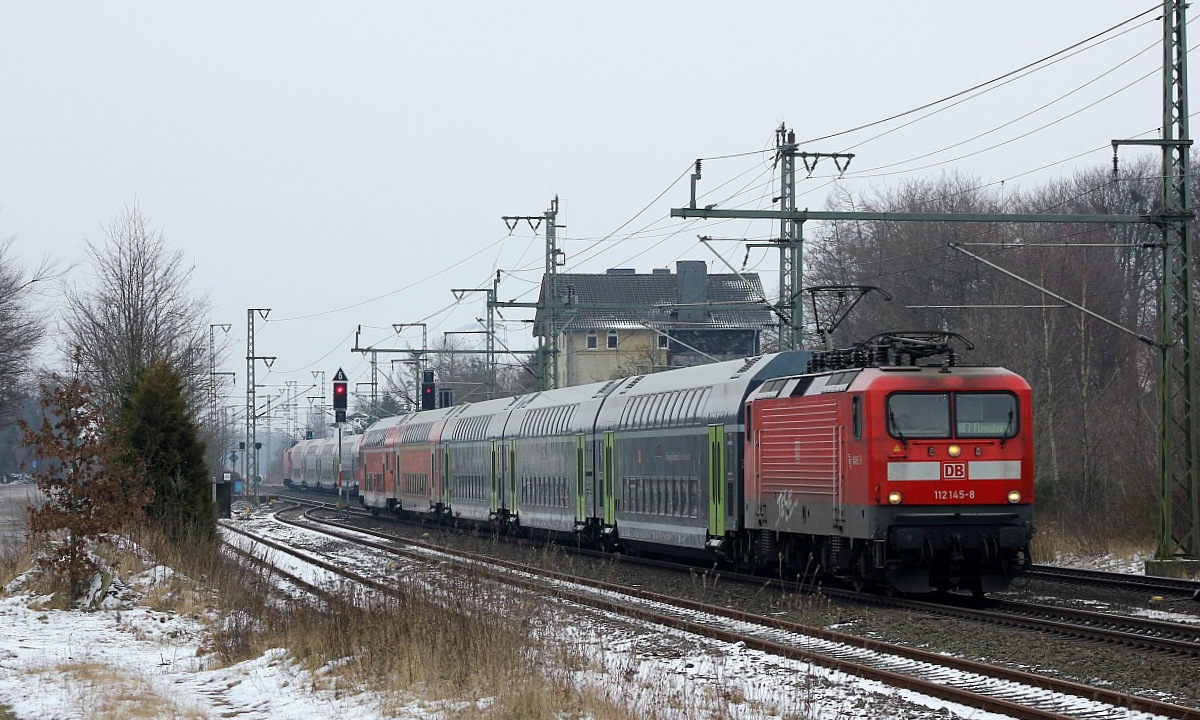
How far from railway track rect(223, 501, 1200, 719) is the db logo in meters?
3.07

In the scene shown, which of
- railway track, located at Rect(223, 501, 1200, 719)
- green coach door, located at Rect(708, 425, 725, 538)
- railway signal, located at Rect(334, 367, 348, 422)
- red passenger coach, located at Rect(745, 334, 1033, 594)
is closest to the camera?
railway track, located at Rect(223, 501, 1200, 719)

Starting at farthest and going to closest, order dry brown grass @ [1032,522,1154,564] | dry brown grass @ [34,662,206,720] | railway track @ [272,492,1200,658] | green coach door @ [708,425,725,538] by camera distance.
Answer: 1. dry brown grass @ [1032,522,1154,564]
2. green coach door @ [708,425,725,538]
3. railway track @ [272,492,1200,658]
4. dry brown grass @ [34,662,206,720]

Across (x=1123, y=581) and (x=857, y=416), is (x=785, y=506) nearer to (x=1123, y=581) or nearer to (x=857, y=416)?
(x=857, y=416)

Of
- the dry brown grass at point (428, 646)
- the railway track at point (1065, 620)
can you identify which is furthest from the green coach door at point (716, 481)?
the dry brown grass at point (428, 646)

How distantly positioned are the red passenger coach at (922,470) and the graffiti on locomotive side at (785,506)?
0.84 m

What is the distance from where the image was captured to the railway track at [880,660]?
1060 centimetres

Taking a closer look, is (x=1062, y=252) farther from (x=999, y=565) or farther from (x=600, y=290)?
(x=600, y=290)

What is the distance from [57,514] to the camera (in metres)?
20.0

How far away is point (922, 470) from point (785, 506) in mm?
2923

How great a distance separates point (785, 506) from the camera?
2045cm

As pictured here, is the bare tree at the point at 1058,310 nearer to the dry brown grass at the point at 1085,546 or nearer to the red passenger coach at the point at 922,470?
the dry brown grass at the point at 1085,546

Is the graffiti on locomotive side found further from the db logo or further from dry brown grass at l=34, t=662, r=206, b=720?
dry brown grass at l=34, t=662, r=206, b=720

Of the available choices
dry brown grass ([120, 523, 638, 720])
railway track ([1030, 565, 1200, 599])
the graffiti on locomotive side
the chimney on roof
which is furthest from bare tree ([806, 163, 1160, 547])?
the chimney on roof

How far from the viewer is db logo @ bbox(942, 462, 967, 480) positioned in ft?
59.0
